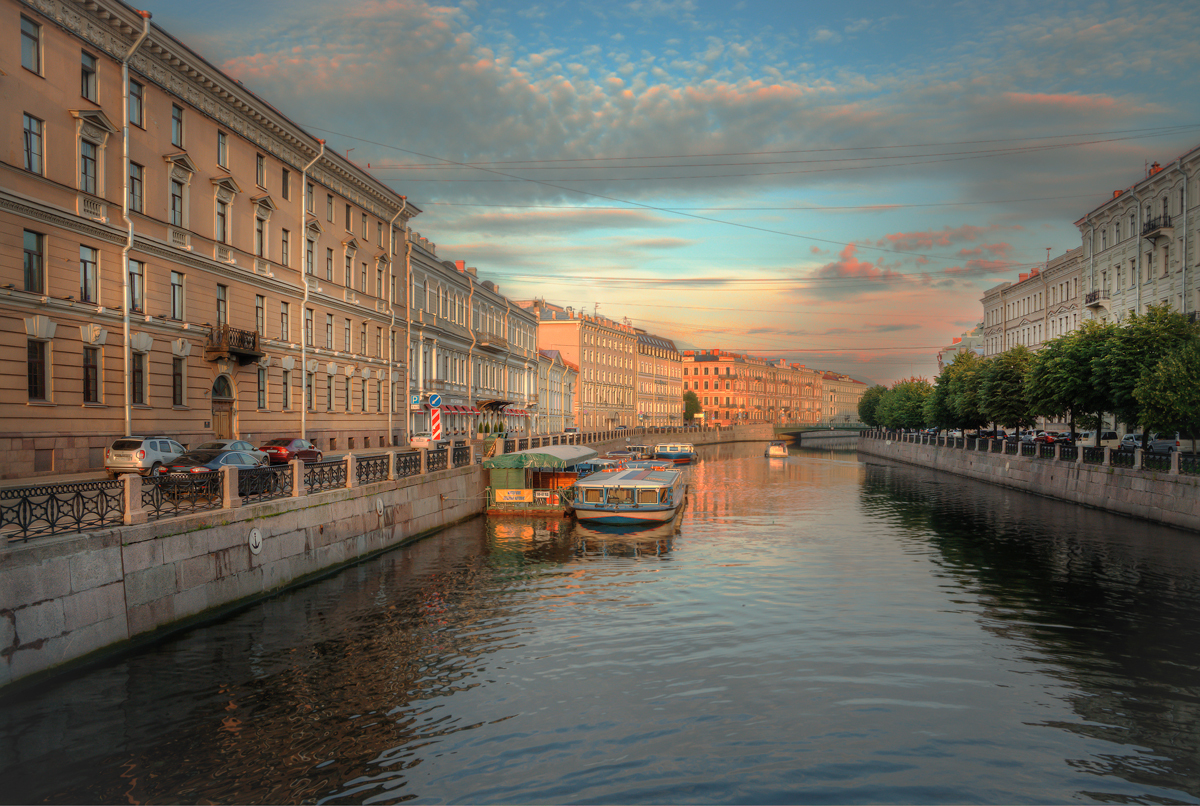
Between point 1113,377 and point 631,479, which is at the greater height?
point 1113,377

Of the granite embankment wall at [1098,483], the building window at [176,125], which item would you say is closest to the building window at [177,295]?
the building window at [176,125]

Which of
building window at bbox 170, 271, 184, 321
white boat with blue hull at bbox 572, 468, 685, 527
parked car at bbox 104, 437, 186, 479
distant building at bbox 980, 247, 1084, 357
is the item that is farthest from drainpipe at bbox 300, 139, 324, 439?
distant building at bbox 980, 247, 1084, 357

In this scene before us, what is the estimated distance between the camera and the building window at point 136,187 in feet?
92.2

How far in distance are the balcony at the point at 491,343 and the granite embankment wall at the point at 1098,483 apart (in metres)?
39.0

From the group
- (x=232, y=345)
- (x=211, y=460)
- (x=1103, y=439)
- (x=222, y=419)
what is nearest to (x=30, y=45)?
(x=232, y=345)

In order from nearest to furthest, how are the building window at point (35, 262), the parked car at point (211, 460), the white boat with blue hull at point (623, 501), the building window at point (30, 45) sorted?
the parked car at point (211, 460) < the building window at point (30, 45) < the building window at point (35, 262) < the white boat with blue hull at point (623, 501)

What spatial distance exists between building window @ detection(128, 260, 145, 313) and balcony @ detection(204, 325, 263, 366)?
408 centimetres

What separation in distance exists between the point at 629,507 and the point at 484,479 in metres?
8.96

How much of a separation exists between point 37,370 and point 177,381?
22.2 ft

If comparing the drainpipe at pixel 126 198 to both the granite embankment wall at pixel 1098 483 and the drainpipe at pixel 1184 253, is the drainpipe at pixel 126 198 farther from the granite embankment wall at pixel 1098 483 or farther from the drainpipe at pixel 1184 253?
the drainpipe at pixel 1184 253

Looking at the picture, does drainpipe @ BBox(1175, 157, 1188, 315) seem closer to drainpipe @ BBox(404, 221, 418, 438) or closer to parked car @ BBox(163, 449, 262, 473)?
drainpipe @ BBox(404, 221, 418, 438)

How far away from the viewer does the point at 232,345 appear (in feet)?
108

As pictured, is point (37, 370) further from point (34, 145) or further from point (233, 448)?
point (34, 145)

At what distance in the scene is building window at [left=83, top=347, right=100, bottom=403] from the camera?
85.0 ft
